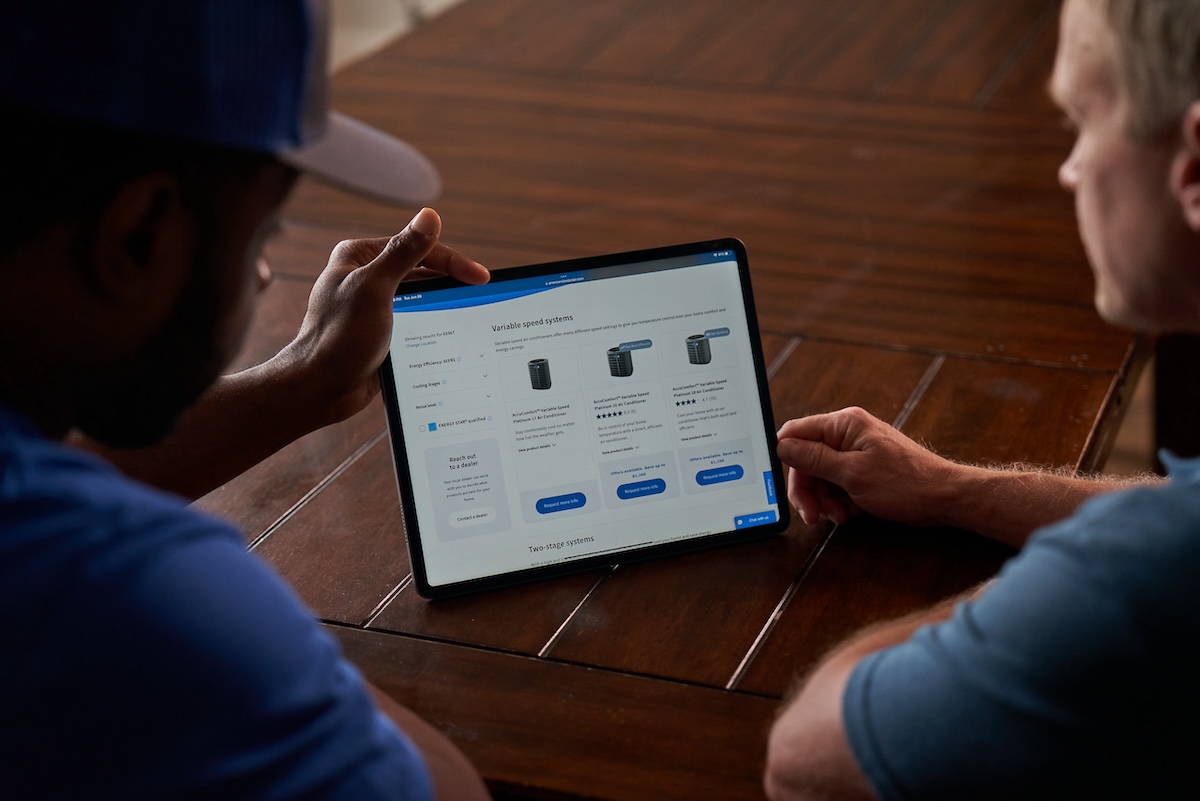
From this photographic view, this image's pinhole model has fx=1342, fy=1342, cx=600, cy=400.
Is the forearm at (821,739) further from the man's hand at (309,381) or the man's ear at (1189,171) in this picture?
the man's hand at (309,381)

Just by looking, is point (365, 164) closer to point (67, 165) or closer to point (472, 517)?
point (67, 165)

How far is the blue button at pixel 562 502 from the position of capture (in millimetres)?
1157

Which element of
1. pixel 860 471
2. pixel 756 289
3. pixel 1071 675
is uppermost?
pixel 1071 675

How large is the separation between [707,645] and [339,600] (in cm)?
32

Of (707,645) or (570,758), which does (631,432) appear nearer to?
(707,645)

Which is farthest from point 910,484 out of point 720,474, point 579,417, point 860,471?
point 579,417

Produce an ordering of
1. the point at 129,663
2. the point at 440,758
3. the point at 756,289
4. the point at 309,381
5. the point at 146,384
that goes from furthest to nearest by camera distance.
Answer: the point at 756,289 → the point at 309,381 → the point at 440,758 → the point at 146,384 → the point at 129,663

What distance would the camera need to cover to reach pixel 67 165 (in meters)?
0.69

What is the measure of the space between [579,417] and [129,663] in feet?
1.89

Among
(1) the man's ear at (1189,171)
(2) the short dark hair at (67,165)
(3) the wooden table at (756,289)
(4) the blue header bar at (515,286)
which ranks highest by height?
(2) the short dark hair at (67,165)

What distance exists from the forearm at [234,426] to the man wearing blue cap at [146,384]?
16.1 inches

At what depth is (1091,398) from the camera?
1451 millimetres

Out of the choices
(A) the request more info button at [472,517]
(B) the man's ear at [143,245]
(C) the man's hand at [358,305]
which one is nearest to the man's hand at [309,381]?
(C) the man's hand at [358,305]

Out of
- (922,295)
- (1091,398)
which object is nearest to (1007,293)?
(922,295)
